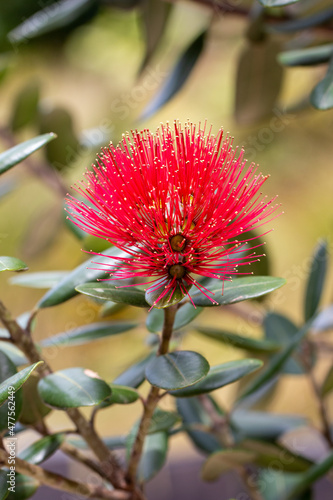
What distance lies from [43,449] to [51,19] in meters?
0.67

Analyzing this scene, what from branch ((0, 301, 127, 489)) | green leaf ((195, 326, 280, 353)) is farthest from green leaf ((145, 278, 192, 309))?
green leaf ((195, 326, 280, 353))

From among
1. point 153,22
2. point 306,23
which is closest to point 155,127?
point 153,22

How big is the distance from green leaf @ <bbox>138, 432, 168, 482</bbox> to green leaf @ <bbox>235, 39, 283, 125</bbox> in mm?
607

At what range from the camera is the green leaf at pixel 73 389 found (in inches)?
17.0

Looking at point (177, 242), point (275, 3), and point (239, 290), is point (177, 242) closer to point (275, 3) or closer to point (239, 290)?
point (239, 290)

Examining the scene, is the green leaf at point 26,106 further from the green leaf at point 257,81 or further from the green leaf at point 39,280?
the green leaf at point 39,280

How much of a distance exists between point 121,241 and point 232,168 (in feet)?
0.34

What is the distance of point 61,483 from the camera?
A: 48 centimetres

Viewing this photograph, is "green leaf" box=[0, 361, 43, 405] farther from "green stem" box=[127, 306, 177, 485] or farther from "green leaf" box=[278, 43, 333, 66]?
"green leaf" box=[278, 43, 333, 66]

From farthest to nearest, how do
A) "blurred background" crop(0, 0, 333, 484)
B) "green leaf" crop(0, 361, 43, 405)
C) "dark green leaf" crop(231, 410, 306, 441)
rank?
1. "blurred background" crop(0, 0, 333, 484)
2. "dark green leaf" crop(231, 410, 306, 441)
3. "green leaf" crop(0, 361, 43, 405)

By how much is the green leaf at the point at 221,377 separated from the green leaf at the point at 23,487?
0.50 ft

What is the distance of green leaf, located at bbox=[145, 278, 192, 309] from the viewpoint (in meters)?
0.41

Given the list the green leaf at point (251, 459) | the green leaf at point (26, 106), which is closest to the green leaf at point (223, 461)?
the green leaf at point (251, 459)

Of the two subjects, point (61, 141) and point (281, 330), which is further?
point (61, 141)
